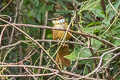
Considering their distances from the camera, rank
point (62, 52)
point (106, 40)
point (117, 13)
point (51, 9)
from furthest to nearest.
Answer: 1. point (51, 9)
2. point (62, 52)
3. point (106, 40)
4. point (117, 13)

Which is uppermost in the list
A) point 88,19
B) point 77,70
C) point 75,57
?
point 88,19

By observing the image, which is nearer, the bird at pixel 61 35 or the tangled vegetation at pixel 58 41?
the tangled vegetation at pixel 58 41

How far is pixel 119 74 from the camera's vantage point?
2209 millimetres

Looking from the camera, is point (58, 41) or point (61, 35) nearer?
point (58, 41)

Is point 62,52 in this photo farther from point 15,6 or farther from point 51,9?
point 15,6

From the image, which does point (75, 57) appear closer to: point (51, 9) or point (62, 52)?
point (62, 52)

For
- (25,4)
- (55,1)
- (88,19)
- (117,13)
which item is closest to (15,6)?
(25,4)

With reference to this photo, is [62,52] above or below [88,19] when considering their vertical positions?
below

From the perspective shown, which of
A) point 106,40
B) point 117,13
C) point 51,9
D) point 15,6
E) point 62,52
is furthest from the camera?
point 15,6

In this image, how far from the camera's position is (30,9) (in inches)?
143

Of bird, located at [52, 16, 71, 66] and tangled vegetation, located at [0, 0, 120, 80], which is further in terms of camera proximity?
bird, located at [52, 16, 71, 66]

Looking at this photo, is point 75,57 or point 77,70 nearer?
point 75,57

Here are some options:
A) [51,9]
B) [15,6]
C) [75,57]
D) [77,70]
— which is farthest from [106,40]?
[15,6]

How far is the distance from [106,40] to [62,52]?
1.88 feet
